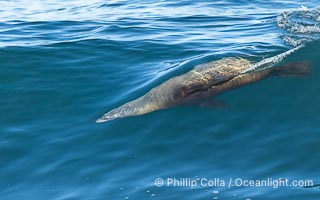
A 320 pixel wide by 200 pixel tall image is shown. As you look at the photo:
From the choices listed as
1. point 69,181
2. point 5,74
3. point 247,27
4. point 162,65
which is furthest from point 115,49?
point 69,181

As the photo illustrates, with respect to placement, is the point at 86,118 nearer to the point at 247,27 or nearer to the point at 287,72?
the point at 287,72

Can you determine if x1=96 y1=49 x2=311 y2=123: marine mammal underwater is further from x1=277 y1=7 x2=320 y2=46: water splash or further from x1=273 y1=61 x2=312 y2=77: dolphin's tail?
x1=277 y1=7 x2=320 y2=46: water splash

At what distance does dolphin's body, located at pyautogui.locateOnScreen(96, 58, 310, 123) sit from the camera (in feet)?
27.7

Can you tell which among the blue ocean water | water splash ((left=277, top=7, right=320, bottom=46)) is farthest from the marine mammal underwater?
water splash ((left=277, top=7, right=320, bottom=46))

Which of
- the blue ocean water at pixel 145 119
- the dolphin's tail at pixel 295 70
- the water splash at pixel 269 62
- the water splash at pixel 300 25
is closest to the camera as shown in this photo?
the blue ocean water at pixel 145 119

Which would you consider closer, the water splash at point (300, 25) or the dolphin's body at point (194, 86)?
the dolphin's body at point (194, 86)

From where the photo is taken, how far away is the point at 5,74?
9.85 metres

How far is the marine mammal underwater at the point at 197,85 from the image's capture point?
27.8 ft

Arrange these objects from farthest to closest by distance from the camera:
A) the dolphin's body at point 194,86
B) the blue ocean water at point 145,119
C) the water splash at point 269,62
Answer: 1. the water splash at point 269,62
2. the dolphin's body at point 194,86
3. the blue ocean water at point 145,119

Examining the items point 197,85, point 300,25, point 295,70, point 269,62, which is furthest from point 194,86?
point 300,25

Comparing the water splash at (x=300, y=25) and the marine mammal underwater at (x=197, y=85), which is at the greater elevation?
the water splash at (x=300, y=25)

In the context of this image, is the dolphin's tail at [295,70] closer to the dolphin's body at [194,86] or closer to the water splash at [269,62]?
the dolphin's body at [194,86]

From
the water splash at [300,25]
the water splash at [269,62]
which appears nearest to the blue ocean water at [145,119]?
the water splash at [300,25]

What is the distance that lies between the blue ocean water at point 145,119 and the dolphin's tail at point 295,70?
3.2 inches
